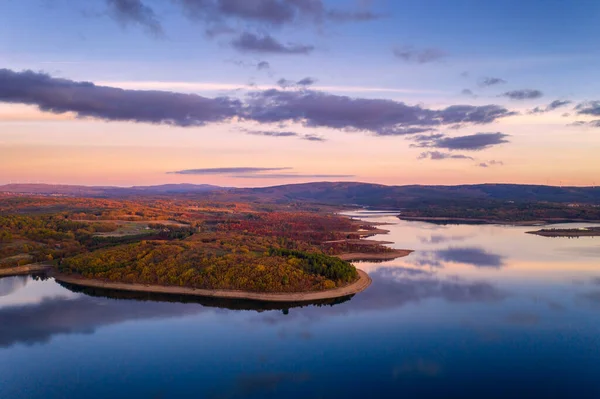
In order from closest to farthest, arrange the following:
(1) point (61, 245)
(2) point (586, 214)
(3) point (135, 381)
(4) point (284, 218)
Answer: (3) point (135, 381)
(1) point (61, 245)
(4) point (284, 218)
(2) point (586, 214)

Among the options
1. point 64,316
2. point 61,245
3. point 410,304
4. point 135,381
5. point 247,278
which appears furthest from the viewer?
point 61,245

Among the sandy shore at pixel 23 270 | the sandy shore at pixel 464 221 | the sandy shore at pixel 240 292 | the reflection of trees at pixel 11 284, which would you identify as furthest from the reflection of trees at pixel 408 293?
the sandy shore at pixel 464 221

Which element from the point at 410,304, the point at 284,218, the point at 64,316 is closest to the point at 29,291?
the point at 64,316

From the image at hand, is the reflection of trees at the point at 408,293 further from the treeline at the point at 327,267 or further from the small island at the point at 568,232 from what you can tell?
the small island at the point at 568,232

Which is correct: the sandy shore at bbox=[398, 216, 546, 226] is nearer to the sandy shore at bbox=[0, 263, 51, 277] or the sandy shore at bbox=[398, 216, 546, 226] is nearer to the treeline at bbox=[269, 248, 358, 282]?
the treeline at bbox=[269, 248, 358, 282]

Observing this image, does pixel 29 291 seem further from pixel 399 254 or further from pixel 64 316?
pixel 399 254

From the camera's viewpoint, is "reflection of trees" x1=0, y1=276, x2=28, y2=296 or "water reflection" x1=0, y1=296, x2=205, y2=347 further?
"reflection of trees" x1=0, y1=276, x2=28, y2=296

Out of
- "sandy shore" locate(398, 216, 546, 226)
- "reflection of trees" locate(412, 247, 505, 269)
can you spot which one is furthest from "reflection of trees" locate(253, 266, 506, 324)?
"sandy shore" locate(398, 216, 546, 226)
